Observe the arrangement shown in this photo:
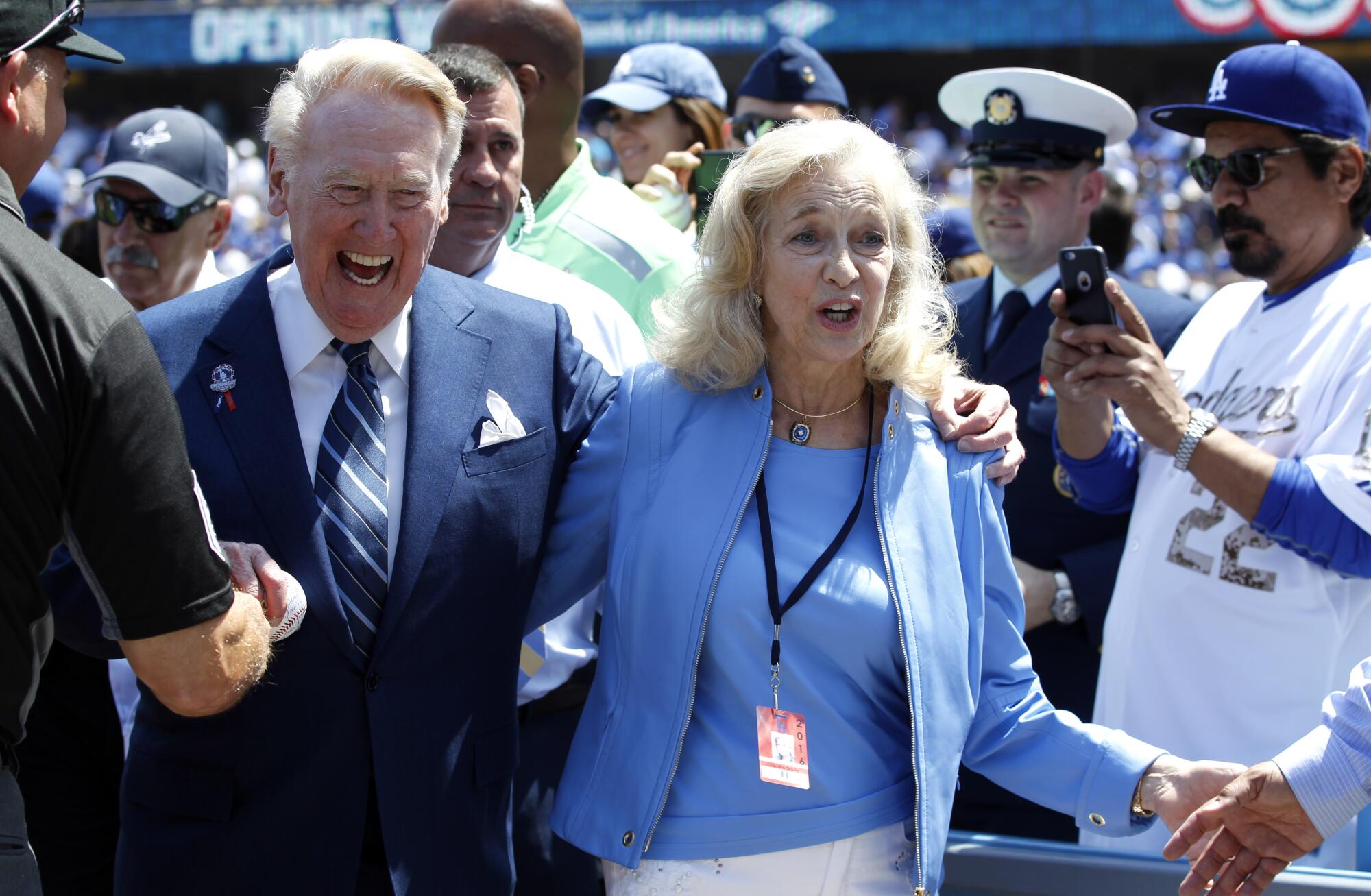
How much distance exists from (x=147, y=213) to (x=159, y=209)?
5 centimetres

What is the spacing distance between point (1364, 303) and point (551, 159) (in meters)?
2.34

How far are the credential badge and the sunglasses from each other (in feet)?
10.0

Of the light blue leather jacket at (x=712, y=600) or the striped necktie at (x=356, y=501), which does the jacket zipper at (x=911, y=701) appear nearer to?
the light blue leather jacket at (x=712, y=600)

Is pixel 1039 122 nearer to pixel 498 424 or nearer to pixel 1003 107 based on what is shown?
pixel 1003 107

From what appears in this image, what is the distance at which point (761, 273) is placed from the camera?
101 inches

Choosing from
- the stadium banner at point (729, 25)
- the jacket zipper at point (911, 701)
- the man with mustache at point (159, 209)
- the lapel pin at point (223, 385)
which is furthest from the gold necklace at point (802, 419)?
the stadium banner at point (729, 25)

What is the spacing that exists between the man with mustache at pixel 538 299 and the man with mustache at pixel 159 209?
4.48 ft

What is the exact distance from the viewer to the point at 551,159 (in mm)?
4082

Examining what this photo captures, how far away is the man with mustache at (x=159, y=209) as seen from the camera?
431 centimetres

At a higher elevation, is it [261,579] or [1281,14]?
[1281,14]

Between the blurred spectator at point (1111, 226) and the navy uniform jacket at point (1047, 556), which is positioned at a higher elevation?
the blurred spectator at point (1111, 226)

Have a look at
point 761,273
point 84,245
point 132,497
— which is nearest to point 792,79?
point 761,273

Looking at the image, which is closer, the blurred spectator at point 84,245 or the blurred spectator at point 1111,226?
the blurred spectator at point 84,245

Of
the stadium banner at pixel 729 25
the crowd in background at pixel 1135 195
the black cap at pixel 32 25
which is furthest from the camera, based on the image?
the stadium banner at pixel 729 25
